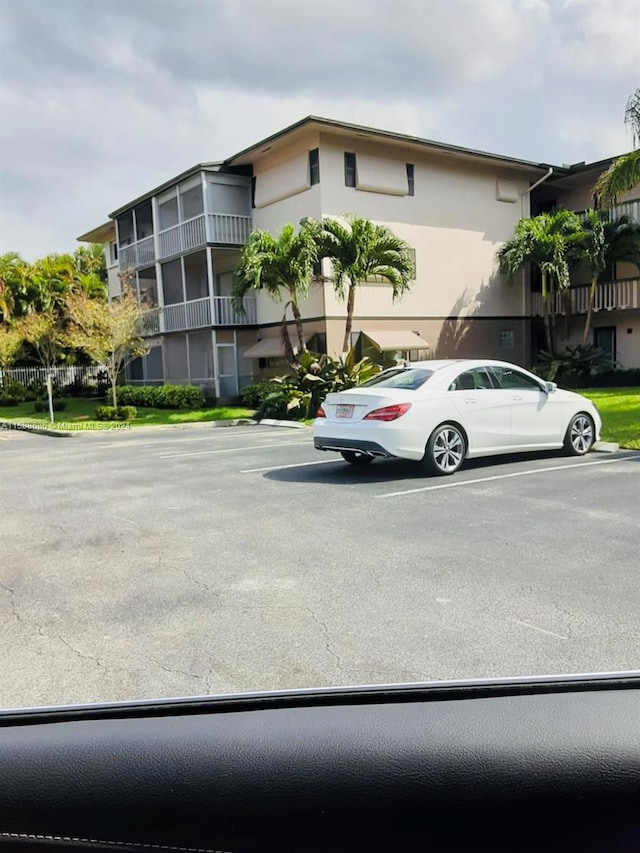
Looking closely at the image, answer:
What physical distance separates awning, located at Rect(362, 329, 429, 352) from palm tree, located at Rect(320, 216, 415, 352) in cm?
273

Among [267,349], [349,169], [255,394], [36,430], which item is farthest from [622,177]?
[36,430]

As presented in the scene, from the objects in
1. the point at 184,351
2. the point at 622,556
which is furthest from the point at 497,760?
the point at 184,351

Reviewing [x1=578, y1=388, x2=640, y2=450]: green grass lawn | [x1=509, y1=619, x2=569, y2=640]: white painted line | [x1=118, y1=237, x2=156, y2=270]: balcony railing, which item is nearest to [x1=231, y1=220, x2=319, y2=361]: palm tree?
[x1=578, y1=388, x2=640, y2=450]: green grass lawn

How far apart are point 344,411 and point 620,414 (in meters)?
8.46

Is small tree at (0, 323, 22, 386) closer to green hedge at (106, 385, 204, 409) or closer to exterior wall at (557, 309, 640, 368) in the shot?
green hedge at (106, 385, 204, 409)

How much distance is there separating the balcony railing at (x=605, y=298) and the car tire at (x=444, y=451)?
709 inches

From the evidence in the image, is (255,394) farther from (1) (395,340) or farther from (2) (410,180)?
(2) (410,180)

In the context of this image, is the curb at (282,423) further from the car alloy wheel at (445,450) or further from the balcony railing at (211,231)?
the car alloy wheel at (445,450)

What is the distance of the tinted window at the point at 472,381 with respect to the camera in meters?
9.83

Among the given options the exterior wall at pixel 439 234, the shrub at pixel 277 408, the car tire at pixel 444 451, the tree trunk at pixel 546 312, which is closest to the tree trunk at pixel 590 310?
the tree trunk at pixel 546 312

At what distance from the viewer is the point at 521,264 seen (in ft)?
82.2

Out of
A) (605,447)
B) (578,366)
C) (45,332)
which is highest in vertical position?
(45,332)

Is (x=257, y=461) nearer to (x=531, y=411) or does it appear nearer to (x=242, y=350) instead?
(x=531, y=411)

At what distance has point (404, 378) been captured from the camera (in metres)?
10.1
